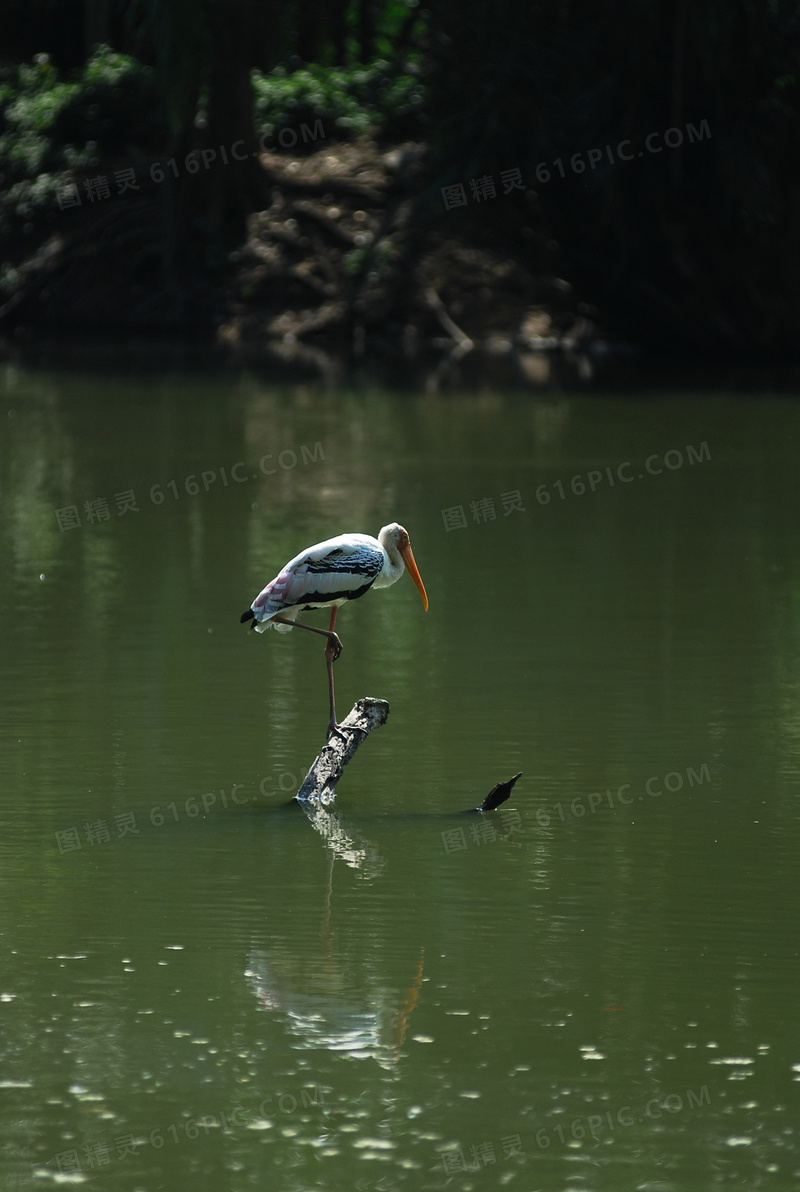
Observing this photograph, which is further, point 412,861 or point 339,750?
point 339,750

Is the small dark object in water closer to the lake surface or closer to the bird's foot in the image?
the lake surface

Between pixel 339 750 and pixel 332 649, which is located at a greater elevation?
pixel 332 649

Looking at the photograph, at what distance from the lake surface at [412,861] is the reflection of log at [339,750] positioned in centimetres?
17

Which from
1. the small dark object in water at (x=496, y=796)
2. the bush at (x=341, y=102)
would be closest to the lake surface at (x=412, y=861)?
the small dark object in water at (x=496, y=796)

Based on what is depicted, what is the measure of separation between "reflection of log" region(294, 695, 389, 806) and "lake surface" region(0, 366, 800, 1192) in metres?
0.17

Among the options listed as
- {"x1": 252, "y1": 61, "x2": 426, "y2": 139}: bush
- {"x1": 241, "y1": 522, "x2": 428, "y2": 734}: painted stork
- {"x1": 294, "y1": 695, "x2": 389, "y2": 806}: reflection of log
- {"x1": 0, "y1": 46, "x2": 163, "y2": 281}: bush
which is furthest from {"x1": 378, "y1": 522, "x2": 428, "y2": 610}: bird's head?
{"x1": 0, "y1": 46, "x2": 163, "y2": 281}: bush

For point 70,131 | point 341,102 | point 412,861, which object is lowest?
point 412,861

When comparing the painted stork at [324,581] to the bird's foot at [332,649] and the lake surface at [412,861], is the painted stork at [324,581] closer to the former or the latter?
the bird's foot at [332,649]

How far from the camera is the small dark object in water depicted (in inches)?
315

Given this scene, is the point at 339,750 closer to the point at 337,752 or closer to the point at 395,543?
the point at 337,752

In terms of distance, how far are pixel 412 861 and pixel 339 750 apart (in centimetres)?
85

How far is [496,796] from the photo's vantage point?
8125 mm

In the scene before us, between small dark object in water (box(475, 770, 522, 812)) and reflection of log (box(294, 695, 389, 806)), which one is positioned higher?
reflection of log (box(294, 695, 389, 806))

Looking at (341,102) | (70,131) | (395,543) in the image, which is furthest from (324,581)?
(70,131)
